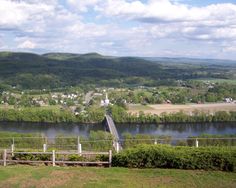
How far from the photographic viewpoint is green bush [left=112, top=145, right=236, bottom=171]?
599 inches

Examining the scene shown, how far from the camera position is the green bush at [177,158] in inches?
599

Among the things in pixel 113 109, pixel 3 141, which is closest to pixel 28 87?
pixel 113 109

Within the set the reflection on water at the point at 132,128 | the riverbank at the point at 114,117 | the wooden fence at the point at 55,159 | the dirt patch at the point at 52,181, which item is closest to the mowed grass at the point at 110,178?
the dirt patch at the point at 52,181

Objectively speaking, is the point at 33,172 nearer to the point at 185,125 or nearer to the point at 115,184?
the point at 115,184

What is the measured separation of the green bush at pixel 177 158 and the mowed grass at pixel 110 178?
451 millimetres

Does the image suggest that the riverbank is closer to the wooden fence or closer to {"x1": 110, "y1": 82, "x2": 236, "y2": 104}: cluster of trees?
{"x1": 110, "y1": 82, "x2": 236, "y2": 104}: cluster of trees

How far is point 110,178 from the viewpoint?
47.0 ft

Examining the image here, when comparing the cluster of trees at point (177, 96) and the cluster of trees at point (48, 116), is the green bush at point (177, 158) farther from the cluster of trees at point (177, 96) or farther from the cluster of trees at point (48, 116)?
the cluster of trees at point (177, 96)

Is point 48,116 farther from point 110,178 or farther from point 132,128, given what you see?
point 110,178

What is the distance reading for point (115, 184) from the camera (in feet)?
44.9

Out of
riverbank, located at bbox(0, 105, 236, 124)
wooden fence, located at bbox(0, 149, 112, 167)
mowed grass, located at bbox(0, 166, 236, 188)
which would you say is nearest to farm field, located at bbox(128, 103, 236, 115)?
riverbank, located at bbox(0, 105, 236, 124)

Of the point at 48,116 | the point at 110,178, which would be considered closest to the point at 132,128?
the point at 48,116

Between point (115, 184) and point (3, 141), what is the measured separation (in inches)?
943

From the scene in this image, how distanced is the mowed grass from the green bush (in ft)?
1.48
